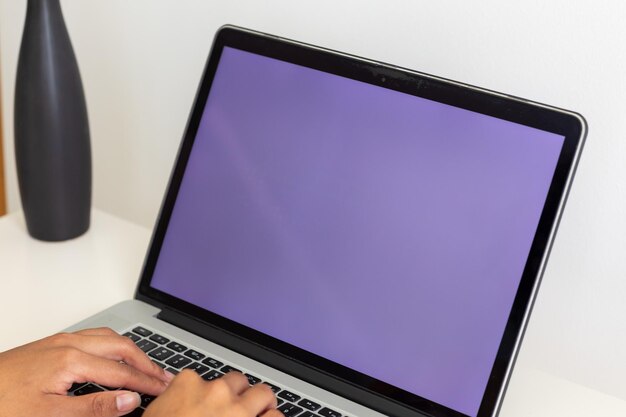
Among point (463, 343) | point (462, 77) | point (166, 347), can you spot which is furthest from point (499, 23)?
point (166, 347)

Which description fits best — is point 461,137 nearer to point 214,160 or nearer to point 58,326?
point 214,160

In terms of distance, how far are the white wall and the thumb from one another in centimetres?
43

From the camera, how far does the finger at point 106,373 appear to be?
708 mm

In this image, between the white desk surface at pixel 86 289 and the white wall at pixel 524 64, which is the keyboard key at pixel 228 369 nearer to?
the white desk surface at pixel 86 289

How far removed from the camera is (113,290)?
94 cm

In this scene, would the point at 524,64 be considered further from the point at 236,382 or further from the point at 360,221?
the point at 236,382

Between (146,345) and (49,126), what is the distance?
0.30 m

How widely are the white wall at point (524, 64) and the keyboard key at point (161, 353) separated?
341 mm

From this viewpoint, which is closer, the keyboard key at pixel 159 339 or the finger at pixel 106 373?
the finger at pixel 106 373

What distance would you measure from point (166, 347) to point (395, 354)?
22cm

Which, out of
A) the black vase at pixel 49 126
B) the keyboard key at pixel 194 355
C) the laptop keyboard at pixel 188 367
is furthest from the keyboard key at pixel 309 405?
the black vase at pixel 49 126

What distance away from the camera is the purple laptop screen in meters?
0.71

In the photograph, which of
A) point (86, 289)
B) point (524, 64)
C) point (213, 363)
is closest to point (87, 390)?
point (213, 363)

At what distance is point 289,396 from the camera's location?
748 mm
